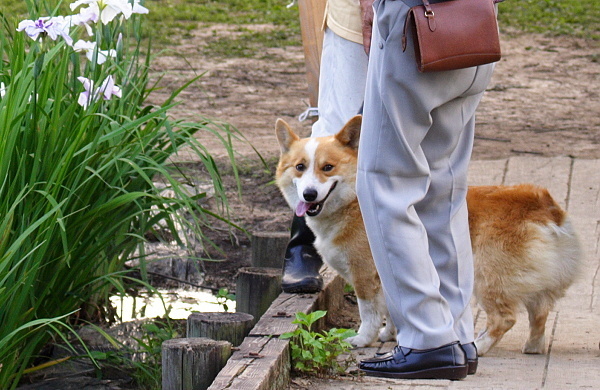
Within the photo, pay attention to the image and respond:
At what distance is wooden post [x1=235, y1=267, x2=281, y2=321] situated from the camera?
453 cm

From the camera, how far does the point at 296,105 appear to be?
30.8 ft

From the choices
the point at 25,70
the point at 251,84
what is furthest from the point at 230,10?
the point at 25,70

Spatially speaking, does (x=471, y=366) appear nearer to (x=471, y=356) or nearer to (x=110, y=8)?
(x=471, y=356)

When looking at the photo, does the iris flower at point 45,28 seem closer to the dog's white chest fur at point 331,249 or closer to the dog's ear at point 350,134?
the dog's ear at point 350,134

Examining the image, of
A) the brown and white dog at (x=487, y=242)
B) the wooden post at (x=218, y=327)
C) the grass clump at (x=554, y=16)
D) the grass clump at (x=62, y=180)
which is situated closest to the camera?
the grass clump at (x=62, y=180)

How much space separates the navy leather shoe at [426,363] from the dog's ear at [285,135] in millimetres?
1600

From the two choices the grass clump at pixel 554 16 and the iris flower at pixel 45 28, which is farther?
the grass clump at pixel 554 16

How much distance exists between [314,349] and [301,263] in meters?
0.85

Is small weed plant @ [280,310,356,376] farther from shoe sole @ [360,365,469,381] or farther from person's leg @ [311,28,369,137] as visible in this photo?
person's leg @ [311,28,369,137]

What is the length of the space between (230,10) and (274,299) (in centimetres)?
1018

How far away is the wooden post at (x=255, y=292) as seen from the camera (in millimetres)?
4531

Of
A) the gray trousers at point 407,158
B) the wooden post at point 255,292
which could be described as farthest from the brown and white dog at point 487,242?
the gray trousers at point 407,158

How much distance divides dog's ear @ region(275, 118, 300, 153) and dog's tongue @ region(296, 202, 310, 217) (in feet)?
1.22

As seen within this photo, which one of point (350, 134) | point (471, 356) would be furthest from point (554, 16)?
point (471, 356)
